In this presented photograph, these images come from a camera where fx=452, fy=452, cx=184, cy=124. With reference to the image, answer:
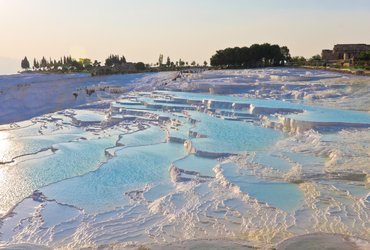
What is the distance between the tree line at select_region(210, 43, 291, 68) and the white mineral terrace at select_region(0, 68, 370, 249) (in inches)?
1127

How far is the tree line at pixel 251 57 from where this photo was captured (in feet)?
154

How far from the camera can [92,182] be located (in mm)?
9414

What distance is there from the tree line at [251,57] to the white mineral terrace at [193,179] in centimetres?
2863

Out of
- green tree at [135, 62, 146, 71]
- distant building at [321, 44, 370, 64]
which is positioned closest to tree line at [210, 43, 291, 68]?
green tree at [135, 62, 146, 71]

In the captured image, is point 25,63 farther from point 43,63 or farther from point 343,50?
point 343,50

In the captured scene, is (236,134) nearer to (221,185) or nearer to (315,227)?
(221,185)

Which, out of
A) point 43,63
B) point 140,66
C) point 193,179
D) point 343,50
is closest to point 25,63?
point 43,63

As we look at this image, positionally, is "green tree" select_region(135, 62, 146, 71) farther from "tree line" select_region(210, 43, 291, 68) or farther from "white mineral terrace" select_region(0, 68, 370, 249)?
"white mineral terrace" select_region(0, 68, 370, 249)

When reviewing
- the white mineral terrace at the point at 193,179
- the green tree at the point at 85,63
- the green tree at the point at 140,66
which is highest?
the green tree at the point at 85,63

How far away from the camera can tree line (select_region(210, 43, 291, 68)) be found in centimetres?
4691

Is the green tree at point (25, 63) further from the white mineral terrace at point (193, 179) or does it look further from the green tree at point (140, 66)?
the white mineral terrace at point (193, 179)

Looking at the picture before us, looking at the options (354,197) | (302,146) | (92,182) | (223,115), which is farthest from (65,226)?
(223,115)

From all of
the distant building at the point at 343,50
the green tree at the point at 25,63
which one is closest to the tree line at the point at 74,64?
the green tree at the point at 25,63

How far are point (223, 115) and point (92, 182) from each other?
876 centimetres
